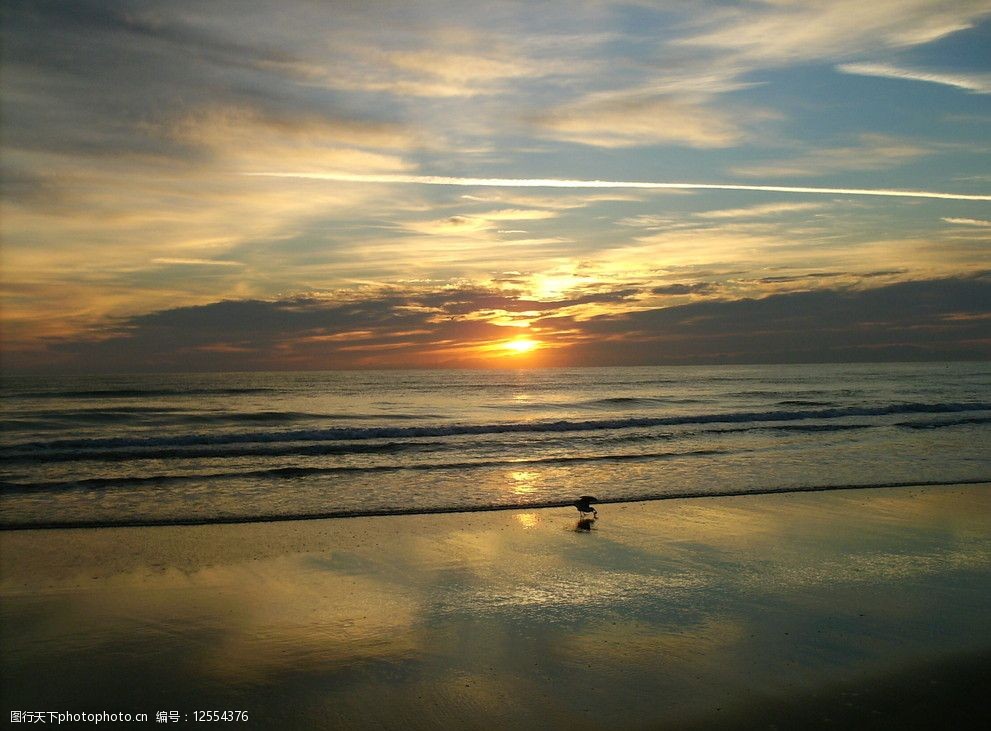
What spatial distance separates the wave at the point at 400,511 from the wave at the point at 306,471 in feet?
14.2

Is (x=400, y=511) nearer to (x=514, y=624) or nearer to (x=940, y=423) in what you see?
(x=514, y=624)

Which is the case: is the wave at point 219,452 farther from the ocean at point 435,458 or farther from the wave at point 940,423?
the wave at point 940,423

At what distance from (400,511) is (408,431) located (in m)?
15.7

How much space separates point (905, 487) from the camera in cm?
1534

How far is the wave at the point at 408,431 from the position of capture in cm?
2553

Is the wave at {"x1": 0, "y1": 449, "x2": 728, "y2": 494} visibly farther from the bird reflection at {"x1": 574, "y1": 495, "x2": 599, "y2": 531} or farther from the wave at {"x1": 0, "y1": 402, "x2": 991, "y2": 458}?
the wave at {"x1": 0, "y1": 402, "x2": 991, "y2": 458}

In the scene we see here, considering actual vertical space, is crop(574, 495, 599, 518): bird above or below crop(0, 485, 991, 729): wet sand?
below

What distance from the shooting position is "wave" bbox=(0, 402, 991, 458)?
25.5 m

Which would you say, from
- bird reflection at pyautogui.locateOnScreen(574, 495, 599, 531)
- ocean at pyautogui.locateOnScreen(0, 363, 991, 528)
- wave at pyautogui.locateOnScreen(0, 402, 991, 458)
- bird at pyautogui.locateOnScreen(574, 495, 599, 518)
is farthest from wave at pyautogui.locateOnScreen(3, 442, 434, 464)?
bird at pyautogui.locateOnScreen(574, 495, 599, 518)

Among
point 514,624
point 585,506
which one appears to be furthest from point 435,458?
point 514,624

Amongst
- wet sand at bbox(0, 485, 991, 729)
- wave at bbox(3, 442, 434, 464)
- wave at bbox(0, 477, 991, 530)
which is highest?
wet sand at bbox(0, 485, 991, 729)

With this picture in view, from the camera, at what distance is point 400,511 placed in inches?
536

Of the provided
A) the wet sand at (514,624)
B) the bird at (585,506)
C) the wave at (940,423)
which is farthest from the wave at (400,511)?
the wave at (940,423)

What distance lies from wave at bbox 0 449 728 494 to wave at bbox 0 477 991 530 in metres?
4.32
